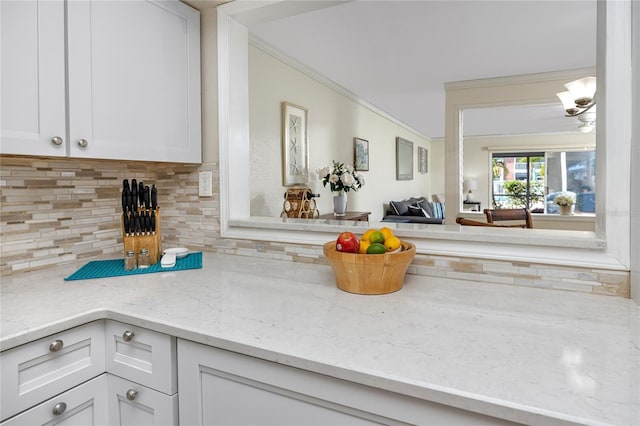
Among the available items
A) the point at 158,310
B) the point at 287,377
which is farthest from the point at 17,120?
the point at 287,377

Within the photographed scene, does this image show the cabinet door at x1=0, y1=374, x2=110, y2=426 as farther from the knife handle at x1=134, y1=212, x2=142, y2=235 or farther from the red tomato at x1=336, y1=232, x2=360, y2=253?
the red tomato at x1=336, y1=232, x2=360, y2=253

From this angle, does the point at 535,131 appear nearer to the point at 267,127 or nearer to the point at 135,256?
the point at 267,127

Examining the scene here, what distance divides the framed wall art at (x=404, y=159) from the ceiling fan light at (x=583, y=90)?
441 cm

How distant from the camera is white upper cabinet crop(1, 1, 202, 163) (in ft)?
3.84

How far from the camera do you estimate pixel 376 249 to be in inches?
47.6

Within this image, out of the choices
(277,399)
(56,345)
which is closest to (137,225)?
(56,345)

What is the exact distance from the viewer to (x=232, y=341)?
0.86 metres

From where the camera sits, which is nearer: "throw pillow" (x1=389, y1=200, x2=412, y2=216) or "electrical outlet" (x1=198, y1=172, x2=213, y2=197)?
"electrical outlet" (x1=198, y1=172, x2=213, y2=197)

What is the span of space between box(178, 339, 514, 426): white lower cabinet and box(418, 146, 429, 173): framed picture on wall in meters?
9.04

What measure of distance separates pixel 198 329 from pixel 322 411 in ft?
1.15

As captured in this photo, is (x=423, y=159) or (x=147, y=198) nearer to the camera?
(x=147, y=198)

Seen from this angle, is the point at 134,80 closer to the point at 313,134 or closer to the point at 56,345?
the point at 56,345

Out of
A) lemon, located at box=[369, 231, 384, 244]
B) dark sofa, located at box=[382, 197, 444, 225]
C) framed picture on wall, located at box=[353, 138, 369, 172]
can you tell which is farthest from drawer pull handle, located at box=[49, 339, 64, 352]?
dark sofa, located at box=[382, 197, 444, 225]

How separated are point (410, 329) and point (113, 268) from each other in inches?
A: 47.3
